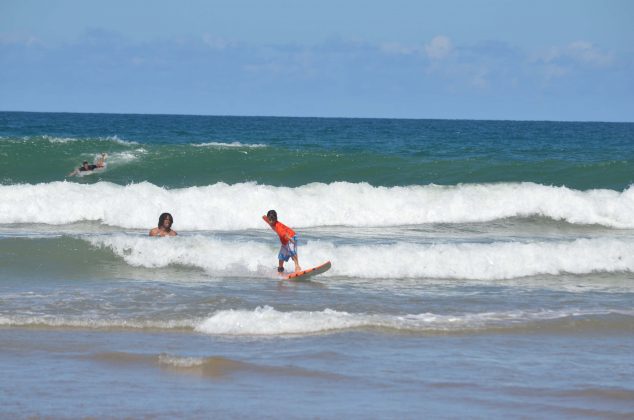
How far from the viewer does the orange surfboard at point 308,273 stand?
41.5 feet

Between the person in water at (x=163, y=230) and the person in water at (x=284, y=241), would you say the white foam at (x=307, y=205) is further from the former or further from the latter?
the person in water at (x=284, y=241)

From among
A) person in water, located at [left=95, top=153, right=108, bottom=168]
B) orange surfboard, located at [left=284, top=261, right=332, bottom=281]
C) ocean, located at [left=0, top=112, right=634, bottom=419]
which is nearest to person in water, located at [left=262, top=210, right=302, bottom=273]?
orange surfboard, located at [left=284, top=261, right=332, bottom=281]

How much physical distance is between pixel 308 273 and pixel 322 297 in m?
1.53

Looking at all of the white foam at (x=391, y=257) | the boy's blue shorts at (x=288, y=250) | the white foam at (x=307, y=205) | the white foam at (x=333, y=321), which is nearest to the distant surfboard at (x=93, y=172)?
the white foam at (x=307, y=205)

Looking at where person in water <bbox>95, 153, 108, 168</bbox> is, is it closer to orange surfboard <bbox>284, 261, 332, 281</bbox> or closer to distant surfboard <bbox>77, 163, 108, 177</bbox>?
distant surfboard <bbox>77, 163, 108, 177</bbox>

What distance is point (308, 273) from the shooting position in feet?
41.9

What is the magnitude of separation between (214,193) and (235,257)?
20.2 ft

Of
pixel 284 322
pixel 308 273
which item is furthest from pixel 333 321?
pixel 308 273

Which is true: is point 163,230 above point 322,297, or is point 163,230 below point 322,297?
above

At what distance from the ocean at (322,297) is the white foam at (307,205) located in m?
0.05

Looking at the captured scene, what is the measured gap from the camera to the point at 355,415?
6.58 metres

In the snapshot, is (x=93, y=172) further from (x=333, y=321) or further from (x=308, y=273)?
(x=333, y=321)

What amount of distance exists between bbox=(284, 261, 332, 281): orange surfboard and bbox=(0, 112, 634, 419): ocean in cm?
22

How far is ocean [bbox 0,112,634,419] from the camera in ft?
23.4
